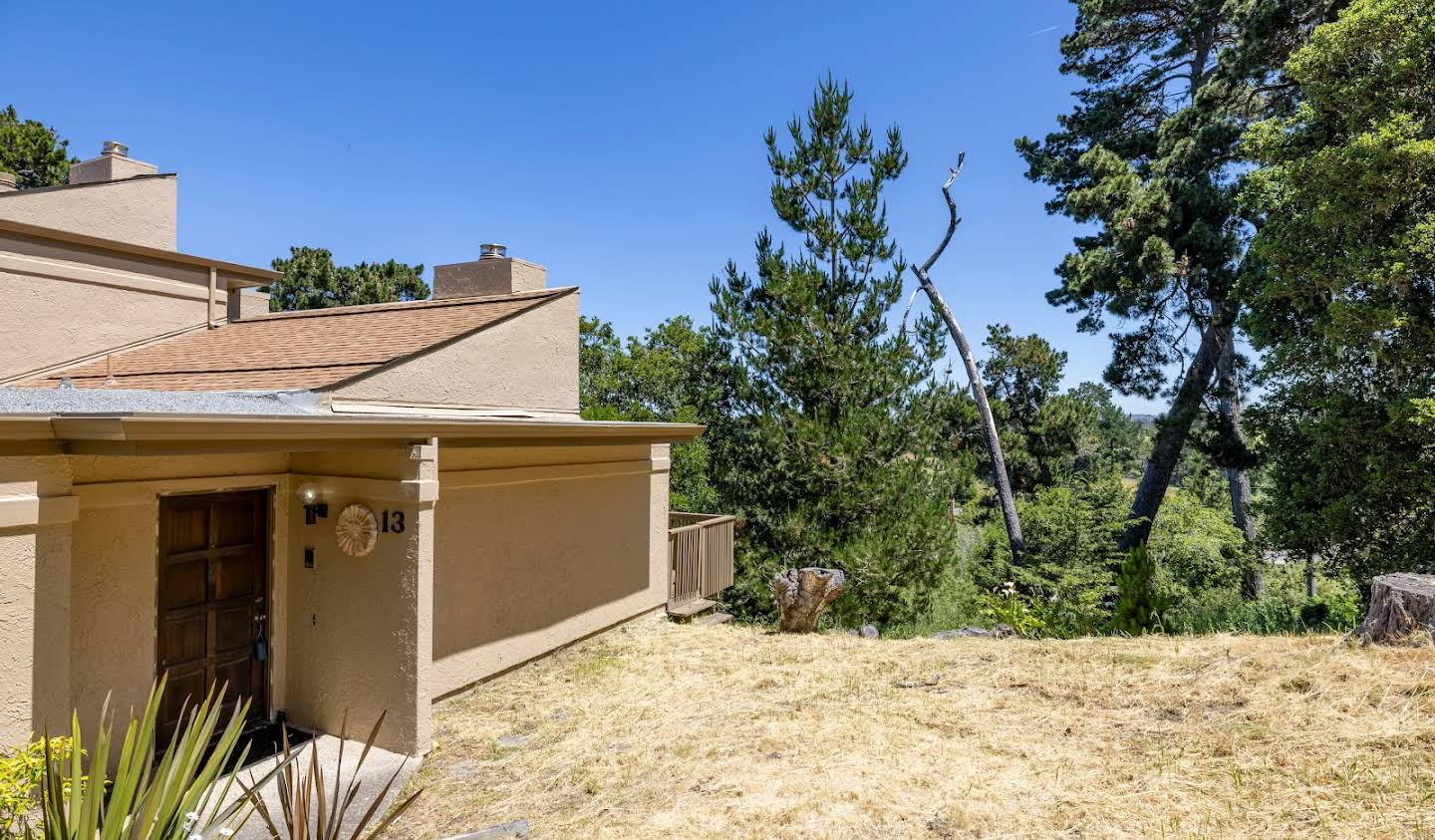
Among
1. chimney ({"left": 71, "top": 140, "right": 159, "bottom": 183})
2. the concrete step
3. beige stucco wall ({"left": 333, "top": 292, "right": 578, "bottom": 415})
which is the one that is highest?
chimney ({"left": 71, "top": 140, "right": 159, "bottom": 183})

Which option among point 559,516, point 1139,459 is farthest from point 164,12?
point 1139,459

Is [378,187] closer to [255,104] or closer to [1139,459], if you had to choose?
[255,104]

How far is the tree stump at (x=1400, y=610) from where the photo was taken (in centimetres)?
615

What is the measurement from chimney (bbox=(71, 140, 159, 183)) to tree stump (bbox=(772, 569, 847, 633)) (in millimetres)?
11730

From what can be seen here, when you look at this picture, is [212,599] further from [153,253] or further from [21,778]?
[153,253]

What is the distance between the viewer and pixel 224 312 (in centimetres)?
1170

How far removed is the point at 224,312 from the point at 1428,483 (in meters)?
17.8

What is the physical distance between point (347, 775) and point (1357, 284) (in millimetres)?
13937

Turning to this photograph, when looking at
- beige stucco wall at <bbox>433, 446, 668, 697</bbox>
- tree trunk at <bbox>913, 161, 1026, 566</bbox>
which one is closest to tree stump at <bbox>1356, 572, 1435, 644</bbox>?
beige stucco wall at <bbox>433, 446, 668, 697</bbox>

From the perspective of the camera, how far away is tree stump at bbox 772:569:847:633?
10109mm

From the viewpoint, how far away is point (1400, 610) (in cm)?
624

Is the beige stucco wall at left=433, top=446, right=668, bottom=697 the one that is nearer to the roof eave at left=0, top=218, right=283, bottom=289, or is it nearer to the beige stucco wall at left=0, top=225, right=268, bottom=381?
the beige stucco wall at left=0, top=225, right=268, bottom=381

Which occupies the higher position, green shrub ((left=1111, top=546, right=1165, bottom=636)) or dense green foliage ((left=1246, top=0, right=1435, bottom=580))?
dense green foliage ((left=1246, top=0, right=1435, bottom=580))

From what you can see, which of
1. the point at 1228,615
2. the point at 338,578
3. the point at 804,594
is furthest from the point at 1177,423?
the point at 338,578
